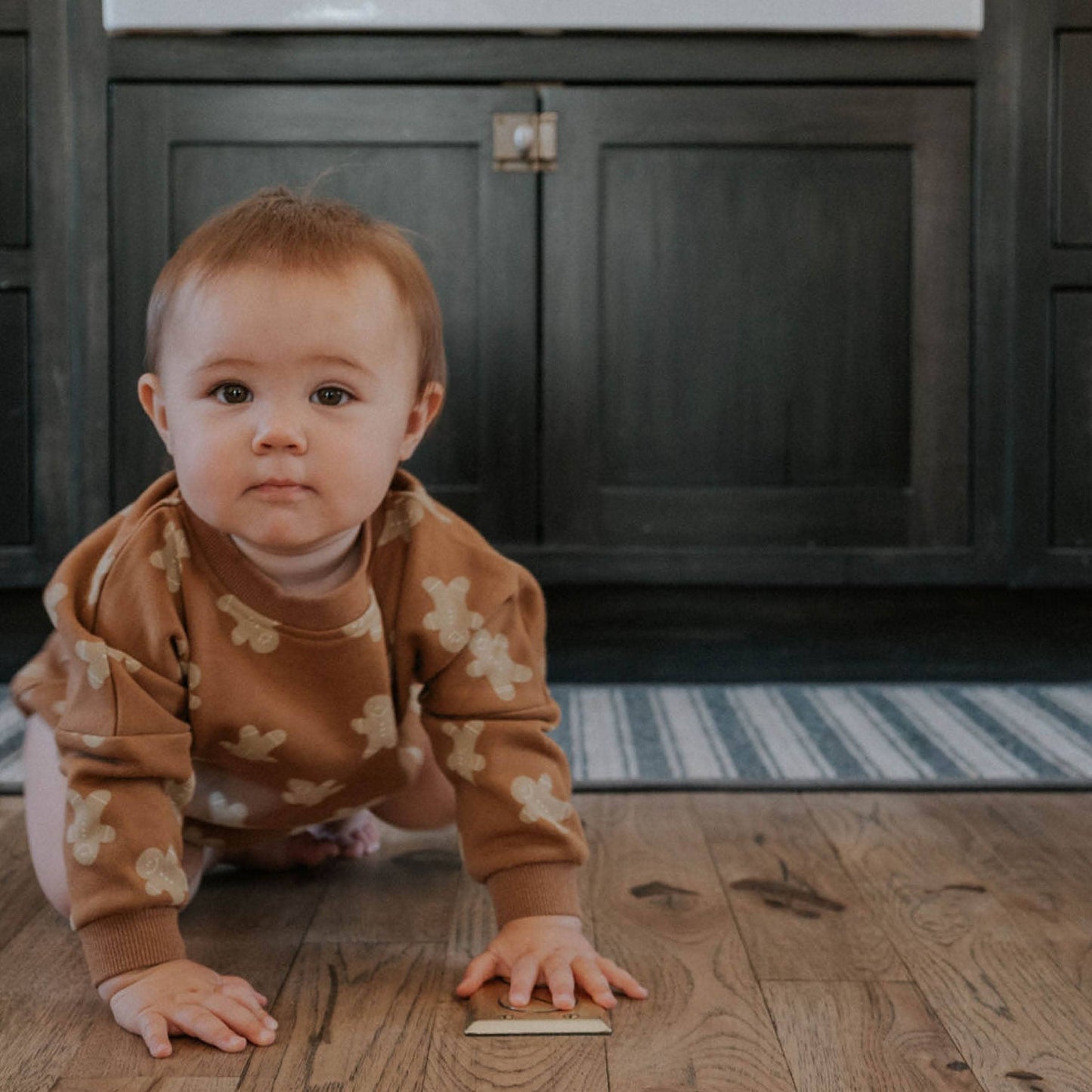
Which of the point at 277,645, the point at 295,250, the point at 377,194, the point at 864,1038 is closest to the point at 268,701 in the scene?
the point at 277,645

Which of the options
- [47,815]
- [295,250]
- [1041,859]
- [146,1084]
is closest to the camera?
[146,1084]

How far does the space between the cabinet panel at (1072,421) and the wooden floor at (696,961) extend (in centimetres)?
63

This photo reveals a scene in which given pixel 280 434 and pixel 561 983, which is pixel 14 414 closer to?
pixel 280 434

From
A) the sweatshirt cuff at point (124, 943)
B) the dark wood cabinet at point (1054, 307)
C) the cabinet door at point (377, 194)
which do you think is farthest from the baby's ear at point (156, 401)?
the dark wood cabinet at point (1054, 307)

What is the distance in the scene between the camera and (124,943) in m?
0.72

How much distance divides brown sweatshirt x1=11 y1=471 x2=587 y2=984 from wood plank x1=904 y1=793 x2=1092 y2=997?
30cm

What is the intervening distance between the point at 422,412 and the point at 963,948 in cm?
45

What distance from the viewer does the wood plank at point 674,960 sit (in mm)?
664

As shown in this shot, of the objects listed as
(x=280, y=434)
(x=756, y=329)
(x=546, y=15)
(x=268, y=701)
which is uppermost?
(x=546, y=15)

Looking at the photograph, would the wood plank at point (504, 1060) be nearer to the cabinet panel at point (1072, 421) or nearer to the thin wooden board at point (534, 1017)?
the thin wooden board at point (534, 1017)

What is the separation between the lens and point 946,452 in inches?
65.9

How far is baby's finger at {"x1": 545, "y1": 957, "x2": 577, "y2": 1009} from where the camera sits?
2.40 ft

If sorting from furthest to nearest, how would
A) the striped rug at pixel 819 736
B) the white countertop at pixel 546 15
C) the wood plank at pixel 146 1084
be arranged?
the white countertop at pixel 546 15, the striped rug at pixel 819 736, the wood plank at pixel 146 1084

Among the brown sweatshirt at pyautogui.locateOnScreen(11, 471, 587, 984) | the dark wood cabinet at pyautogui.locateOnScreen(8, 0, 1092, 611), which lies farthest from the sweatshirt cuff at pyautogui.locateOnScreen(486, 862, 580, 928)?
the dark wood cabinet at pyautogui.locateOnScreen(8, 0, 1092, 611)
